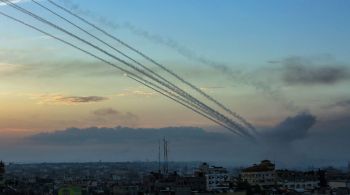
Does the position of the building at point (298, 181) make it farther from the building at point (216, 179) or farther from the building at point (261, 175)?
the building at point (216, 179)

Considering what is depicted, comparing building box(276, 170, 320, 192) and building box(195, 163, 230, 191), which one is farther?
building box(276, 170, 320, 192)

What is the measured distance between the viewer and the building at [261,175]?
348ft

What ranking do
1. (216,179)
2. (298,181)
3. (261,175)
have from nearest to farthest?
1. (216,179)
2. (298,181)
3. (261,175)

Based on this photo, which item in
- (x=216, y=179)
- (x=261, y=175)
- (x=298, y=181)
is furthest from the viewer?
(x=261, y=175)

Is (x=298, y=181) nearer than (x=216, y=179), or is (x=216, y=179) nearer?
(x=216, y=179)

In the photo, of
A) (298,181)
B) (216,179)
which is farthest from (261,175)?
(216,179)

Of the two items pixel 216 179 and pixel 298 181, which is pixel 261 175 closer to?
pixel 298 181

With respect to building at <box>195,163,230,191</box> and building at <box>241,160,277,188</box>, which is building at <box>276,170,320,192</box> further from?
building at <box>195,163,230,191</box>

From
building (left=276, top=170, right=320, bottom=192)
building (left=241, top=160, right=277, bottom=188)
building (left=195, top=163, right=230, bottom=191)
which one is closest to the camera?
building (left=195, top=163, right=230, bottom=191)

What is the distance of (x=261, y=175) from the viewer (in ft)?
351

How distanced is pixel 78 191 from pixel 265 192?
83.1 feet

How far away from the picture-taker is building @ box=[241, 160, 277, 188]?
106m

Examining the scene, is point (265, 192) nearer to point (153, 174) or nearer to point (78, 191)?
point (78, 191)

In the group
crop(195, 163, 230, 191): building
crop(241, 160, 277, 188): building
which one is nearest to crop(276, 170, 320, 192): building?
crop(241, 160, 277, 188): building
